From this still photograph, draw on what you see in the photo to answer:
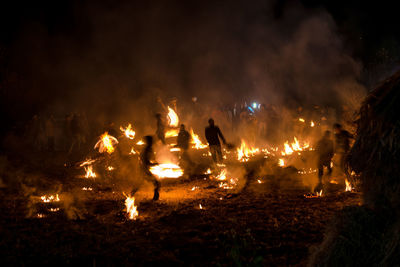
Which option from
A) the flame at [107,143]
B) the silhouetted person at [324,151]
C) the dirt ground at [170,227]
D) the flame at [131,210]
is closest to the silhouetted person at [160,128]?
the flame at [107,143]

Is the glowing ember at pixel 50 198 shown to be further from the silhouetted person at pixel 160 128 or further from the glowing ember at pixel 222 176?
the silhouetted person at pixel 160 128

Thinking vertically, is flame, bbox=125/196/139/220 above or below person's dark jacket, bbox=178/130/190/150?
below

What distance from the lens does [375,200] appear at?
99.9 inches

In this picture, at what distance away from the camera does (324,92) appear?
68.4 ft

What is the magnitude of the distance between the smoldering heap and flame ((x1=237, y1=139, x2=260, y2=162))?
989 cm

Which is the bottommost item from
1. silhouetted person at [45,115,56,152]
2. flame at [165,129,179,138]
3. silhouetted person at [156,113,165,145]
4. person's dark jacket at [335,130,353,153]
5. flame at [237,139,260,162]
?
person's dark jacket at [335,130,353,153]

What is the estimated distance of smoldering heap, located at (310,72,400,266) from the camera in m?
2.36

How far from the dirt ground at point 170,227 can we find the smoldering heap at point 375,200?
2.09ft

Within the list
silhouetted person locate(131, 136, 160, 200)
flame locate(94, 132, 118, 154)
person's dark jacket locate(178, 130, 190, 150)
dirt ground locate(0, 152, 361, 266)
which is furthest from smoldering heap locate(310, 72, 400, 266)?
flame locate(94, 132, 118, 154)

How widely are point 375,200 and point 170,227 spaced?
3672 millimetres

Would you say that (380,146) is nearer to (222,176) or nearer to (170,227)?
(170,227)

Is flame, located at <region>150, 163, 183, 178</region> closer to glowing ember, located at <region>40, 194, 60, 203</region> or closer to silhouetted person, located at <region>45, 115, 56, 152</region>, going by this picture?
glowing ember, located at <region>40, 194, 60, 203</region>

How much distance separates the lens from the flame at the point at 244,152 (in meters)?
12.9

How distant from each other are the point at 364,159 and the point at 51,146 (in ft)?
56.4
